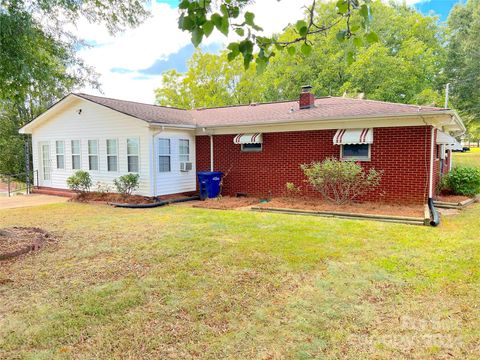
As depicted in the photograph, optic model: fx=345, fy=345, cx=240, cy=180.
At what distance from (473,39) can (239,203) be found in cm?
2827

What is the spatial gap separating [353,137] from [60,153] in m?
12.3

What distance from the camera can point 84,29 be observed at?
7160 mm

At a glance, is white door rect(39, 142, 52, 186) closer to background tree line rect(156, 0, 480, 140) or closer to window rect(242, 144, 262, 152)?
window rect(242, 144, 262, 152)

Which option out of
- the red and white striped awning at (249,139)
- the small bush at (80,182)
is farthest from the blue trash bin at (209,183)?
the small bush at (80,182)

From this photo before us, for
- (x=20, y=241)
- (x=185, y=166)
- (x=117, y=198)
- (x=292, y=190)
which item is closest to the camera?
(x=20, y=241)

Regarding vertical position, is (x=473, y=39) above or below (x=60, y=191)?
above

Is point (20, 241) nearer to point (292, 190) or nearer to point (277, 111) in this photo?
point (292, 190)

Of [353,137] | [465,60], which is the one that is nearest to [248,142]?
[353,137]

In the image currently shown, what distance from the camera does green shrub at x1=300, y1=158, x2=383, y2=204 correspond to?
9945 millimetres

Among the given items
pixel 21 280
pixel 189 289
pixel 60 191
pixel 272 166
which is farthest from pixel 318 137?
pixel 60 191

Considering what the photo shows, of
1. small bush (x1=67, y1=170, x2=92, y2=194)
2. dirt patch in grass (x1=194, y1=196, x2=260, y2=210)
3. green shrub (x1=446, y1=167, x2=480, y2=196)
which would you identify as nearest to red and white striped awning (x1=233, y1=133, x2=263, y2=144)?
dirt patch in grass (x1=194, y1=196, x2=260, y2=210)

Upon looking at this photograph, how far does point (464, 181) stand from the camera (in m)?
12.2

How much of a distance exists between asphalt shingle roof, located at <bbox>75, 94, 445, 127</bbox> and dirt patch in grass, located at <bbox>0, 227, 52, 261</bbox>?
5.82 metres

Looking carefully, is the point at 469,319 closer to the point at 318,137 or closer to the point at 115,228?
the point at 115,228
